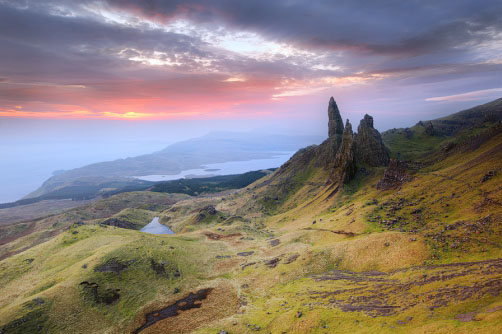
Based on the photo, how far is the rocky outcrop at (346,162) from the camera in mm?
162550

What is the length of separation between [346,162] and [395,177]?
3936 centimetres

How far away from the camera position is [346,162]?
162m

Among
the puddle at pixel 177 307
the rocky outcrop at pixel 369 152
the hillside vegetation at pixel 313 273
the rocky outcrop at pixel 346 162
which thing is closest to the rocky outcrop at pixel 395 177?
the hillside vegetation at pixel 313 273

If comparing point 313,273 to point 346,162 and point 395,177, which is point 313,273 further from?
point 346,162

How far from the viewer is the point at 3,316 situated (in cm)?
5834

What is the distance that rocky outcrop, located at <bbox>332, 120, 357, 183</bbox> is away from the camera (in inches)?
6400

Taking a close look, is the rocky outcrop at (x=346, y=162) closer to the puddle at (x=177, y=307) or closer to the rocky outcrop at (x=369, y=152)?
the rocky outcrop at (x=369, y=152)

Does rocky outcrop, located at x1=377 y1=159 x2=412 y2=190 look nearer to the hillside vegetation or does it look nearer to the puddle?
the hillside vegetation

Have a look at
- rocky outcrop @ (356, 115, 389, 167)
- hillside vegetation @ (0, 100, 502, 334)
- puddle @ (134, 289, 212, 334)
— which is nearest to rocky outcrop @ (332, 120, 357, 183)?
rocky outcrop @ (356, 115, 389, 167)

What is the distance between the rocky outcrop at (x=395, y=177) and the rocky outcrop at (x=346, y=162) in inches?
1323

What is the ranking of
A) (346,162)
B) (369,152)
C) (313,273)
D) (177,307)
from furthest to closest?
(369,152) → (346,162) → (313,273) → (177,307)

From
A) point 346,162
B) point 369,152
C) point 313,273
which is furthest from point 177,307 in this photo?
point 369,152

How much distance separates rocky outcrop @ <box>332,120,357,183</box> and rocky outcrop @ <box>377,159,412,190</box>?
110 feet

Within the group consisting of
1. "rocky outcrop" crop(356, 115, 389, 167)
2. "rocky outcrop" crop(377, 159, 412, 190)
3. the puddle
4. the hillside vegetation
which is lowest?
the puddle
